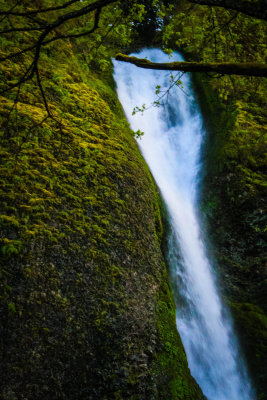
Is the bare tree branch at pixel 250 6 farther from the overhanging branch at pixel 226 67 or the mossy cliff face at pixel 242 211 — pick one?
the mossy cliff face at pixel 242 211

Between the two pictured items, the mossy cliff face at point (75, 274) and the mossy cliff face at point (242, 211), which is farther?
the mossy cliff face at point (242, 211)

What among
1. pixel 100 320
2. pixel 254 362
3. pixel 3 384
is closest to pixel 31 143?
pixel 100 320

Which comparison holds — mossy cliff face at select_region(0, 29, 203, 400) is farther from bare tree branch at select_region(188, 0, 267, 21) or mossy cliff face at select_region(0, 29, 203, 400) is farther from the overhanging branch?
bare tree branch at select_region(188, 0, 267, 21)

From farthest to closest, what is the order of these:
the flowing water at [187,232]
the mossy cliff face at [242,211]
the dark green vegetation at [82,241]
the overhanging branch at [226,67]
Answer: the mossy cliff face at [242,211]
the flowing water at [187,232]
the dark green vegetation at [82,241]
the overhanging branch at [226,67]

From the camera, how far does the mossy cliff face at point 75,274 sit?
2.78 m

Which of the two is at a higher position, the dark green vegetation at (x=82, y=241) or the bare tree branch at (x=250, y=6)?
the bare tree branch at (x=250, y=6)

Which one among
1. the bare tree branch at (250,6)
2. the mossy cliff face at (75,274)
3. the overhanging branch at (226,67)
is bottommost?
the mossy cliff face at (75,274)

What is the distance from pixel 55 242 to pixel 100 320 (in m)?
1.35

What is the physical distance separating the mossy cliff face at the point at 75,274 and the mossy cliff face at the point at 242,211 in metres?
3.71

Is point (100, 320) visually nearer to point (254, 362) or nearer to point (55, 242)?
point (55, 242)

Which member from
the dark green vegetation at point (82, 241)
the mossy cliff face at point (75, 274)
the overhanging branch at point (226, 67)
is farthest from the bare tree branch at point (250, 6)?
the mossy cliff face at point (75, 274)

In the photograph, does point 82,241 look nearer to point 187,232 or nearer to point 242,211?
point 187,232

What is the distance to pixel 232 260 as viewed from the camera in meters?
7.93

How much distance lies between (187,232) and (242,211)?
7.07 feet
